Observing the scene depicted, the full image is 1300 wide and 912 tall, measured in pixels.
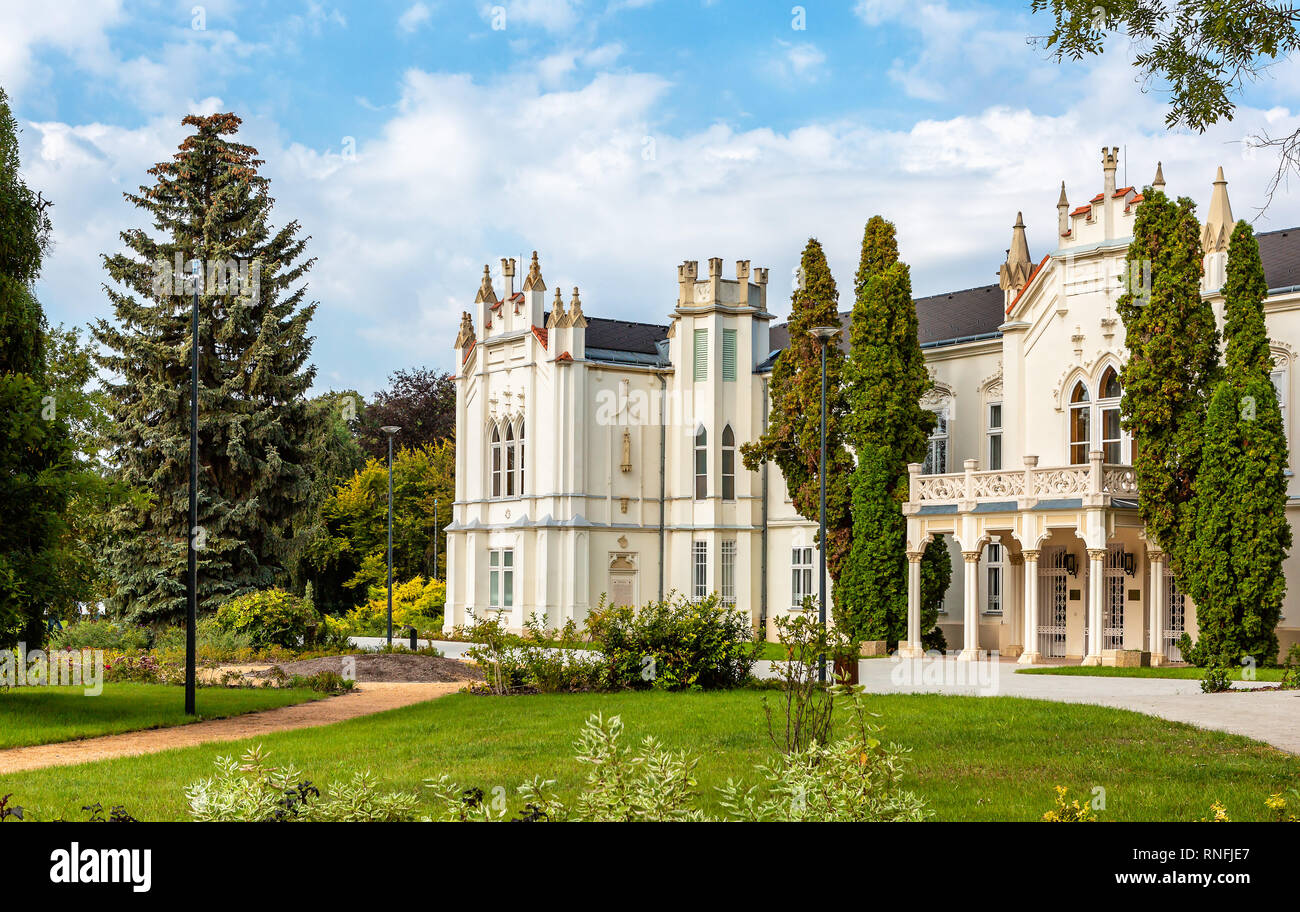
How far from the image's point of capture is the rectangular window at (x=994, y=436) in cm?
3659

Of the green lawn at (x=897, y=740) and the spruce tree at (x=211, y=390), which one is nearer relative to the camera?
the green lawn at (x=897, y=740)

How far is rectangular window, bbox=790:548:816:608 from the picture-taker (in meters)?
41.4

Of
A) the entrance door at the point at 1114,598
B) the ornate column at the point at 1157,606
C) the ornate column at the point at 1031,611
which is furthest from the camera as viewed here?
the entrance door at the point at 1114,598

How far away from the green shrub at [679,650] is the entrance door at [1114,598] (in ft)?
40.7

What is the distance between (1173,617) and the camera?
103ft

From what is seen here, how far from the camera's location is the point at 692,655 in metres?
23.5

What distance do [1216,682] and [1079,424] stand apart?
13.1m

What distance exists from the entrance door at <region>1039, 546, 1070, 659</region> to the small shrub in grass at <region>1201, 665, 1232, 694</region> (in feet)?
38.9

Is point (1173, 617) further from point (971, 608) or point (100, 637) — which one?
point (100, 637)

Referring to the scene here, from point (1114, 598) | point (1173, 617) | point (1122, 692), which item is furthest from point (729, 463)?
point (1122, 692)

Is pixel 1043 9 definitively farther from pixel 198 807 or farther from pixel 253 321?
pixel 253 321

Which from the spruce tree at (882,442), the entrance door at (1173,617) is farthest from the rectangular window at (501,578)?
the entrance door at (1173,617)

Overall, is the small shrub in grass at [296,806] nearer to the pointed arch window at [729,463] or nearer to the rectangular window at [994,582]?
the rectangular window at [994,582]

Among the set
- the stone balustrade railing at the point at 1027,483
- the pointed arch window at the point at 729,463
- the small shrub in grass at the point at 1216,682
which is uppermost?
the pointed arch window at the point at 729,463
